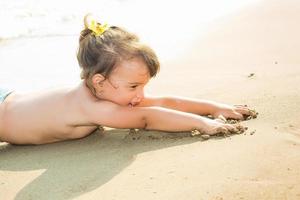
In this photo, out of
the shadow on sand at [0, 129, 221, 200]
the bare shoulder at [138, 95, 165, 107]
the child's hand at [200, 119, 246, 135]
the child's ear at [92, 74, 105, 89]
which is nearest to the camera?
the shadow on sand at [0, 129, 221, 200]

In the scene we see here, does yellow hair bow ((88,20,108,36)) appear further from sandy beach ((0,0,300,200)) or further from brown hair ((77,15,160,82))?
sandy beach ((0,0,300,200))

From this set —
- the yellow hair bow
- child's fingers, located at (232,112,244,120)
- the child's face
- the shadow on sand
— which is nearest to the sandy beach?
the shadow on sand

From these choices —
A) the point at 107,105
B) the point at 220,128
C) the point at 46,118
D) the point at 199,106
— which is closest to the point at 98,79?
the point at 107,105

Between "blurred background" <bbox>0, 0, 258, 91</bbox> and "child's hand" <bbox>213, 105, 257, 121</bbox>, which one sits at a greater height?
"child's hand" <bbox>213, 105, 257, 121</bbox>

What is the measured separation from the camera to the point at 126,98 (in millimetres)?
3271

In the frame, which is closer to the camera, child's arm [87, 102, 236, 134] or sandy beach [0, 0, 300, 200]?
sandy beach [0, 0, 300, 200]

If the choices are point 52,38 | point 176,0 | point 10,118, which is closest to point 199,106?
point 10,118

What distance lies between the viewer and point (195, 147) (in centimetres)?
290

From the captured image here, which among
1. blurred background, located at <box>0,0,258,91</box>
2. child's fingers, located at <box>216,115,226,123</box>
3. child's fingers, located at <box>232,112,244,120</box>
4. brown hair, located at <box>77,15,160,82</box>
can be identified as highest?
brown hair, located at <box>77,15,160,82</box>

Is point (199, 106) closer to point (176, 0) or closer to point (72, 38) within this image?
point (72, 38)

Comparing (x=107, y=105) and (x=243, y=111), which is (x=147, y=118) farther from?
(x=243, y=111)

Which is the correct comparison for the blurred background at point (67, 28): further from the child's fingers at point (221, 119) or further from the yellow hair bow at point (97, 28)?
the child's fingers at point (221, 119)

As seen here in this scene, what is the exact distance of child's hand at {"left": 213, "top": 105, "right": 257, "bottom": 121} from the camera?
333 cm

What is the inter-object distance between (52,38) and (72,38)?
0.95 ft
